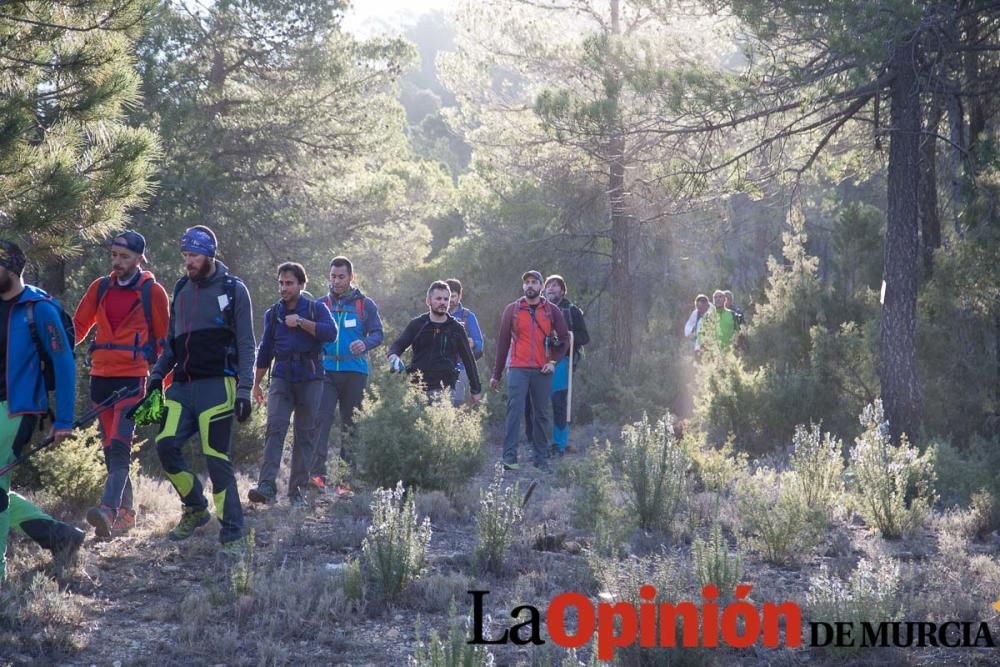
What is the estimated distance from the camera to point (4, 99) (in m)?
6.72

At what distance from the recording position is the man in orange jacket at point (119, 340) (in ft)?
22.6

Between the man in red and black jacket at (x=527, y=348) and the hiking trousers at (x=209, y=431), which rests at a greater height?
the man in red and black jacket at (x=527, y=348)

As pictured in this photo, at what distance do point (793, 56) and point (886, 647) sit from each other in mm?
9224

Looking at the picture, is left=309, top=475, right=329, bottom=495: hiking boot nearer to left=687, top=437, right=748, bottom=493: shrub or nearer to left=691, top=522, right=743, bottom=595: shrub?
left=687, top=437, right=748, bottom=493: shrub

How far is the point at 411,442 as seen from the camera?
8734mm

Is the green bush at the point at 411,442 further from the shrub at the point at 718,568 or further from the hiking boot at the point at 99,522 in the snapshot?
the shrub at the point at 718,568

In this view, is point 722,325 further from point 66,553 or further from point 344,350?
point 66,553

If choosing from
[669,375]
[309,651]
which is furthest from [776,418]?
[309,651]

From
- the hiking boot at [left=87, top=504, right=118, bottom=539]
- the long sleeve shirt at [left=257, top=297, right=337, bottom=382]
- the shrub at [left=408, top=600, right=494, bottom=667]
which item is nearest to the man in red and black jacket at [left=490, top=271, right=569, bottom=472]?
the long sleeve shirt at [left=257, top=297, right=337, bottom=382]

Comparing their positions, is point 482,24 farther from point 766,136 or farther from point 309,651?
point 309,651

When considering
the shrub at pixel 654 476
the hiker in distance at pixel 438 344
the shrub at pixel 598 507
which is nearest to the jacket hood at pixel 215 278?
the shrub at pixel 598 507

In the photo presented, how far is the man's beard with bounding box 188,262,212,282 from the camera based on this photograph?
6469mm

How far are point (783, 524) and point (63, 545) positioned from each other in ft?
14.3

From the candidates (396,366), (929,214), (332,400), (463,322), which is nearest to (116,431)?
(332,400)
